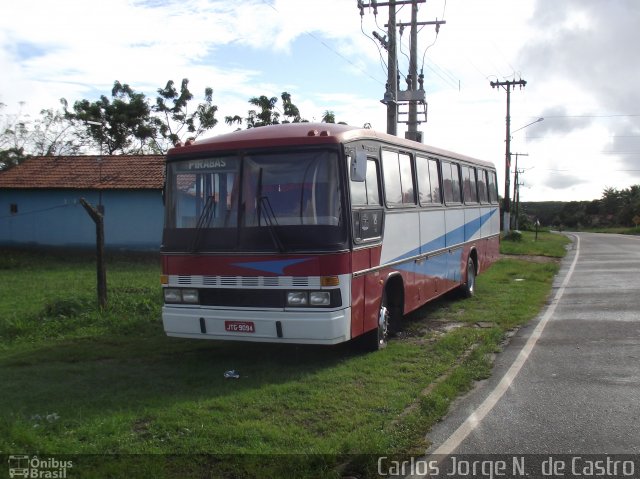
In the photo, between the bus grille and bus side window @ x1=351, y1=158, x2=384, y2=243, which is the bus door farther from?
the bus grille

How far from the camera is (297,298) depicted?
24.8ft

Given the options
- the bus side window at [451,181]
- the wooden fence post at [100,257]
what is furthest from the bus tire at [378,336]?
the wooden fence post at [100,257]

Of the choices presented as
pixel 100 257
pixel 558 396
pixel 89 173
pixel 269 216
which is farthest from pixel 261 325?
pixel 89 173

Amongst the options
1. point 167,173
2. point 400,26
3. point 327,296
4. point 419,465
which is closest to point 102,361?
point 167,173

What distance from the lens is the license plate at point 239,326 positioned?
7.70 meters

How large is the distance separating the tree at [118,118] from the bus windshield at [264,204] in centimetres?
2859

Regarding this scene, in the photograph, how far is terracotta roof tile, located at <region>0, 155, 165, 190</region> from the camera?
81.1 feet

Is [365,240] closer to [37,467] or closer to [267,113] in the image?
[37,467]

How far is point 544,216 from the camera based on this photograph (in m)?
142

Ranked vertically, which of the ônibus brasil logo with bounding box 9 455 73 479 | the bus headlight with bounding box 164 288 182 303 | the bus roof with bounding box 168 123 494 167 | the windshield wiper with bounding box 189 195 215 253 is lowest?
the ônibus brasil logo with bounding box 9 455 73 479

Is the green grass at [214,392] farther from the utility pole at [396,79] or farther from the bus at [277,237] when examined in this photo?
the utility pole at [396,79]

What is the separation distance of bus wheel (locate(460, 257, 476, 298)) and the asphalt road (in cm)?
226

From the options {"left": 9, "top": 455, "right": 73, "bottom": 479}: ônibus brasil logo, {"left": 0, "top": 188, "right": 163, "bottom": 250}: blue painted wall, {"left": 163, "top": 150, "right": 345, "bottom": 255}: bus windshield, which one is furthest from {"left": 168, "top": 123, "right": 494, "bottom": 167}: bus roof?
{"left": 0, "top": 188, "right": 163, "bottom": 250}: blue painted wall

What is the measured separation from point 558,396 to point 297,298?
2973 millimetres
